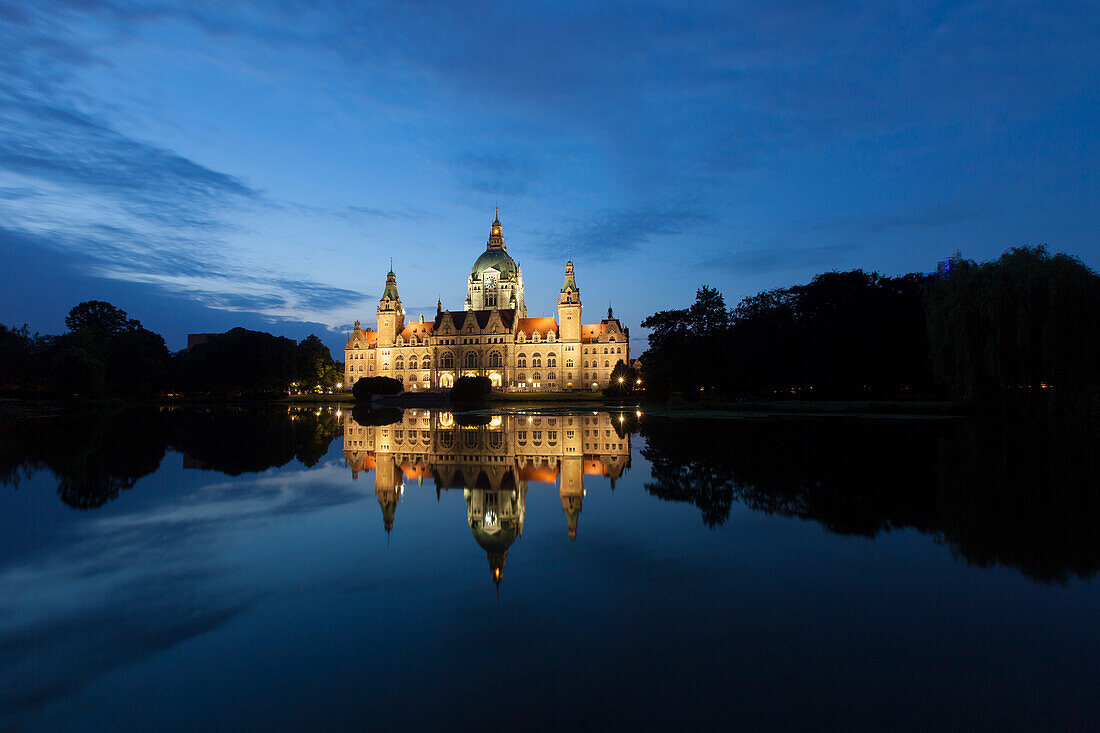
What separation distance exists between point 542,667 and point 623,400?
61297mm

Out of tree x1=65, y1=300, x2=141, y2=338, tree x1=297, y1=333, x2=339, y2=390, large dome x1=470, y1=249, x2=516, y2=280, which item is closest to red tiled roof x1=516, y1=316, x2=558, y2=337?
large dome x1=470, y1=249, x2=516, y2=280

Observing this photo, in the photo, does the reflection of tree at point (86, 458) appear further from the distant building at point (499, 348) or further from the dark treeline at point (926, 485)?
the distant building at point (499, 348)

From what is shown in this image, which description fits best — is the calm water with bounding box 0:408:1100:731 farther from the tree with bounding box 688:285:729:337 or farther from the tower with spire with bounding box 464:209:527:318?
the tower with spire with bounding box 464:209:527:318

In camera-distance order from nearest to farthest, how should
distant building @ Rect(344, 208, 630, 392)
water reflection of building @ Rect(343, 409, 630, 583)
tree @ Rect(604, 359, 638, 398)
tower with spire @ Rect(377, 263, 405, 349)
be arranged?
water reflection of building @ Rect(343, 409, 630, 583), tree @ Rect(604, 359, 638, 398), distant building @ Rect(344, 208, 630, 392), tower with spire @ Rect(377, 263, 405, 349)

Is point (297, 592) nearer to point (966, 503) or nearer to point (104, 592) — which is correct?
point (104, 592)

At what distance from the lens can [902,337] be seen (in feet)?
160

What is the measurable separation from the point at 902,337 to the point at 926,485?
140ft

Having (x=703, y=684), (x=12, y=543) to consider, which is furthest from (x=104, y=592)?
(x=703, y=684)

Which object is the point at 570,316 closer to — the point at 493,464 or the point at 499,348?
the point at 499,348

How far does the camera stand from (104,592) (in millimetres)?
6516

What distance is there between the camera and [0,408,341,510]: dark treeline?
13.5 meters

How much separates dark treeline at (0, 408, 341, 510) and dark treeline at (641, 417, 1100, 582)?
11589 mm

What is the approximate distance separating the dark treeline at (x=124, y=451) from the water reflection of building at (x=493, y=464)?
2344 mm

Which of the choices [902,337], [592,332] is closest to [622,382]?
[592,332]
